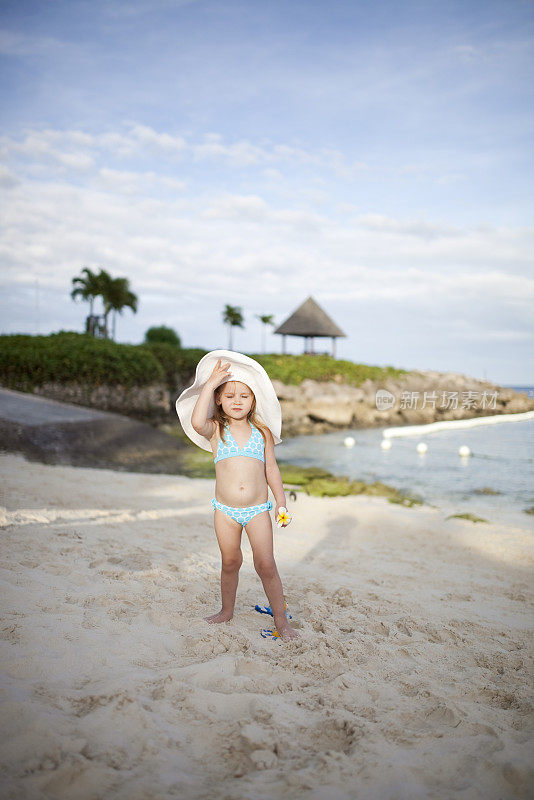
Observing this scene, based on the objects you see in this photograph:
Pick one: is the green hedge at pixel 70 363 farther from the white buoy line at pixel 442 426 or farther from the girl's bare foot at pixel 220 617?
the girl's bare foot at pixel 220 617

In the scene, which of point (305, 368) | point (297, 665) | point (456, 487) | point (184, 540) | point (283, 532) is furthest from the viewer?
point (305, 368)

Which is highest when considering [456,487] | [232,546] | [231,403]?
[231,403]

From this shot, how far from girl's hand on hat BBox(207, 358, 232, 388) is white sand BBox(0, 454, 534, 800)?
1482 mm

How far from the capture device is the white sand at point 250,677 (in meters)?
1.74

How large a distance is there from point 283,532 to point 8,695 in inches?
166

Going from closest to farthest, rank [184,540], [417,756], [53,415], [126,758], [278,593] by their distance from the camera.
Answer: [126,758] → [417,756] → [278,593] → [184,540] → [53,415]

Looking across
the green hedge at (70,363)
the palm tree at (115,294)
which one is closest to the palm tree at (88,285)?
the palm tree at (115,294)

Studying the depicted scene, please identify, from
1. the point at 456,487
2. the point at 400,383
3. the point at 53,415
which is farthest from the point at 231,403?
the point at 400,383

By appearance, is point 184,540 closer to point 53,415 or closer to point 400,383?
point 53,415

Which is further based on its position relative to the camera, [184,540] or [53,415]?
[53,415]

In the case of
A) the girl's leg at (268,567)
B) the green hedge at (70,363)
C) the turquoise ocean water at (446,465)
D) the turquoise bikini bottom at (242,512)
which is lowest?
the turquoise ocean water at (446,465)

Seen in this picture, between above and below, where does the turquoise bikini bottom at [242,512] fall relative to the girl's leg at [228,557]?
above

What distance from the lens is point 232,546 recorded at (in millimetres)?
3035

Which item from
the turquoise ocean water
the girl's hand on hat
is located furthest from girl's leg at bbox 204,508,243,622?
the turquoise ocean water
